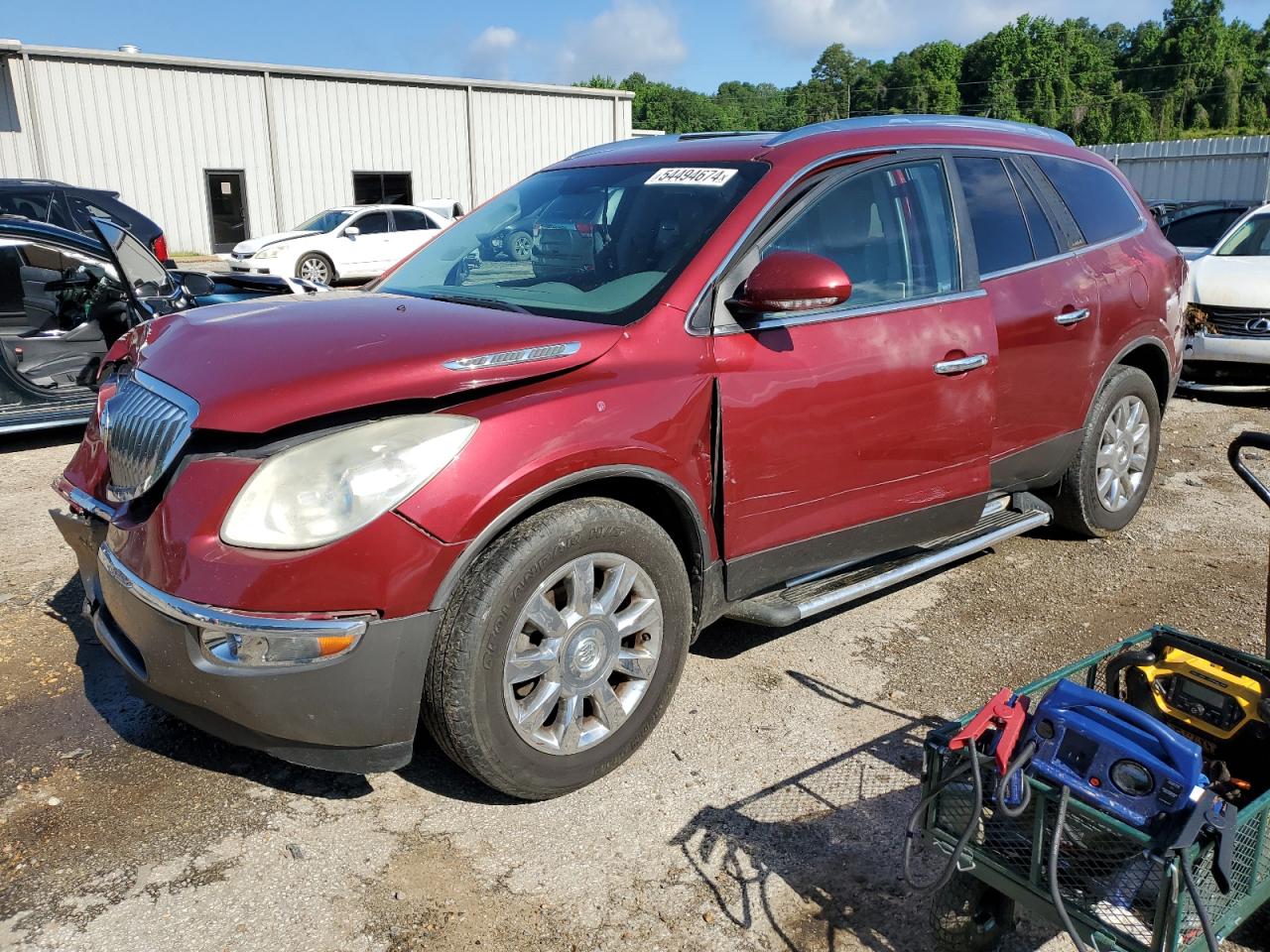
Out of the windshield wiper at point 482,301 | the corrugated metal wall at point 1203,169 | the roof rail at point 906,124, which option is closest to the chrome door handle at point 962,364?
the roof rail at point 906,124

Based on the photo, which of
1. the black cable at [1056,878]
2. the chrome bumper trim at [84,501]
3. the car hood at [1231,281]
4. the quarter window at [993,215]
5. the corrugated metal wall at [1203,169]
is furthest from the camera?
the corrugated metal wall at [1203,169]

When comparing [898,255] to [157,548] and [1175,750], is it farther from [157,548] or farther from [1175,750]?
[157,548]

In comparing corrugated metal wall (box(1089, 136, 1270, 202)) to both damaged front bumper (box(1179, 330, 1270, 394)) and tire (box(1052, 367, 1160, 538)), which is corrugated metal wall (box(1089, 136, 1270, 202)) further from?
tire (box(1052, 367, 1160, 538))

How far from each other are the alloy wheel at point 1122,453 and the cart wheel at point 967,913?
318 centimetres

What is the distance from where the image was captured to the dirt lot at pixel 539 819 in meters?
2.51

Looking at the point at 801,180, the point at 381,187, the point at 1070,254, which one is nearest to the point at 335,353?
the point at 801,180

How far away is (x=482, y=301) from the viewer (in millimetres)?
3488

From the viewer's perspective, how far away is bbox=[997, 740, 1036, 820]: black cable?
7.04 feet

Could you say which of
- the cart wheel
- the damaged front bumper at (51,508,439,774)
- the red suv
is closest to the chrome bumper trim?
the red suv

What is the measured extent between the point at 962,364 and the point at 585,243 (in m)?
1.47

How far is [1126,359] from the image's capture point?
16.8 ft

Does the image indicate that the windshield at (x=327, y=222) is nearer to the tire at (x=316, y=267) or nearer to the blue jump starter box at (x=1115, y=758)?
the tire at (x=316, y=267)

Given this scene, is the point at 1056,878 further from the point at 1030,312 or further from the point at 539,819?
the point at 1030,312

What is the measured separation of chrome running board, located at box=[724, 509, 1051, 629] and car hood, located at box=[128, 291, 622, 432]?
3.50 feet
